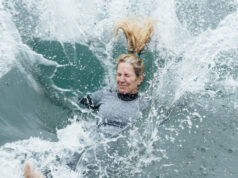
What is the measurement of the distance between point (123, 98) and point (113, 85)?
802mm

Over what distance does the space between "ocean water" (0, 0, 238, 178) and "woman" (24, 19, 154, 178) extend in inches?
4.8

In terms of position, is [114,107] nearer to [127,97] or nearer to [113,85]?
[127,97]

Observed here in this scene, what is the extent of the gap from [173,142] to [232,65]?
1.77 meters

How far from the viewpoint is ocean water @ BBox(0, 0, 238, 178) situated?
3.59 m

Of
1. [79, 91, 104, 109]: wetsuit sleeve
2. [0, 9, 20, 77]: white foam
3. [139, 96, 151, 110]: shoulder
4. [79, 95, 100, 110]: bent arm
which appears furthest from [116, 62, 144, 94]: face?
[0, 9, 20, 77]: white foam

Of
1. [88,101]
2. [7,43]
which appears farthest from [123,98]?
[7,43]

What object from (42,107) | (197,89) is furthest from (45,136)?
(197,89)

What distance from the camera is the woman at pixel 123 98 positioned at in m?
3.88

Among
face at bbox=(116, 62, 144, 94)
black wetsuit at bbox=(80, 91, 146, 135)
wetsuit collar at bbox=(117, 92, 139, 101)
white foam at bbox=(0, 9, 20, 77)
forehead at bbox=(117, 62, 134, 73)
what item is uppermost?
white foam at bbox=(0, 9, 20, 77)

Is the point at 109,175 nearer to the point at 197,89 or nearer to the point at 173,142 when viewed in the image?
the point at 173,142

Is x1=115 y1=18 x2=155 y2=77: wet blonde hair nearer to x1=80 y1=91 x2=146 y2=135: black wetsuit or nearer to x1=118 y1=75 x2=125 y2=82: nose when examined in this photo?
x1=118 y1=75 x2=125 y2=82: nose

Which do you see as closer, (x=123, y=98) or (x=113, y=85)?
(x=123, y=98)

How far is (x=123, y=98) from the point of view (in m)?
4.08

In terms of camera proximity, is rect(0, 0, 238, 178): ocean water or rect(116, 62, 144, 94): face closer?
rect(0, 0, 238, 178): ocean water
